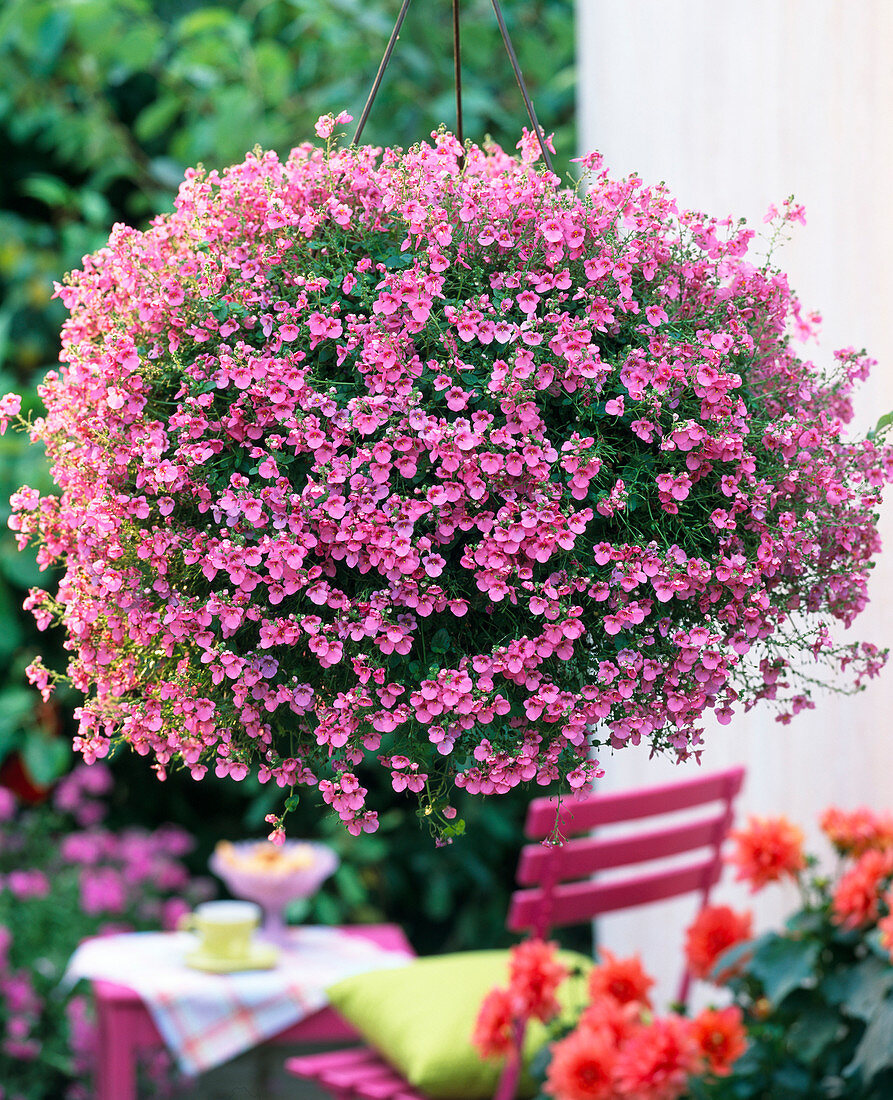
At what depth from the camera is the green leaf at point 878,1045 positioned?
1.32 meters

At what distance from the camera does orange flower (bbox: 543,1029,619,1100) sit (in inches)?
57.9

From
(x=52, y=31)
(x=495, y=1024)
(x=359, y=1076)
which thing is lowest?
(x=359, y=1076)

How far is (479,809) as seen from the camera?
341 cm

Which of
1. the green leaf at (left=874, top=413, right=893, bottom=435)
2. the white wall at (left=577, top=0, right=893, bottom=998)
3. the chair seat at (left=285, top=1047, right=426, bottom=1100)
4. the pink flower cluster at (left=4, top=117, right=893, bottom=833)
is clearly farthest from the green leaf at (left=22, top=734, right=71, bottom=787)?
the green leaf at (left=874, top=413, right=893, bottom=435)

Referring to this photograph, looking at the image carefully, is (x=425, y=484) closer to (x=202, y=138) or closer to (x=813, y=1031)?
(x=813, y=1031)

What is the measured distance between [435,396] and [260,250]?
17 cm

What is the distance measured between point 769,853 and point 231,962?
1.02m

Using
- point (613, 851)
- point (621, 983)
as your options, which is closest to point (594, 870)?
point (613, 851)

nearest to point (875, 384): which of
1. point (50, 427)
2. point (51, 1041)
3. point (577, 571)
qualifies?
point (577, 571)

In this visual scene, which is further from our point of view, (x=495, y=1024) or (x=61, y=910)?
(x=61, y=910)

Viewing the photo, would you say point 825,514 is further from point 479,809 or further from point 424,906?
point 424,906

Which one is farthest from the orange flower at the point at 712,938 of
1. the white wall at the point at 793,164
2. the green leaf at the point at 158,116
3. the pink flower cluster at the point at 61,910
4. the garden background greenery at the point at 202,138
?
the green leaf at the point at 158,116

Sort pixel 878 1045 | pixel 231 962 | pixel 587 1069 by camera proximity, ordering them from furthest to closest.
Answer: pixel 231 962
pixel 587 1069
pixel 878 1045

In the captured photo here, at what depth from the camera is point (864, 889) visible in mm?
1508
